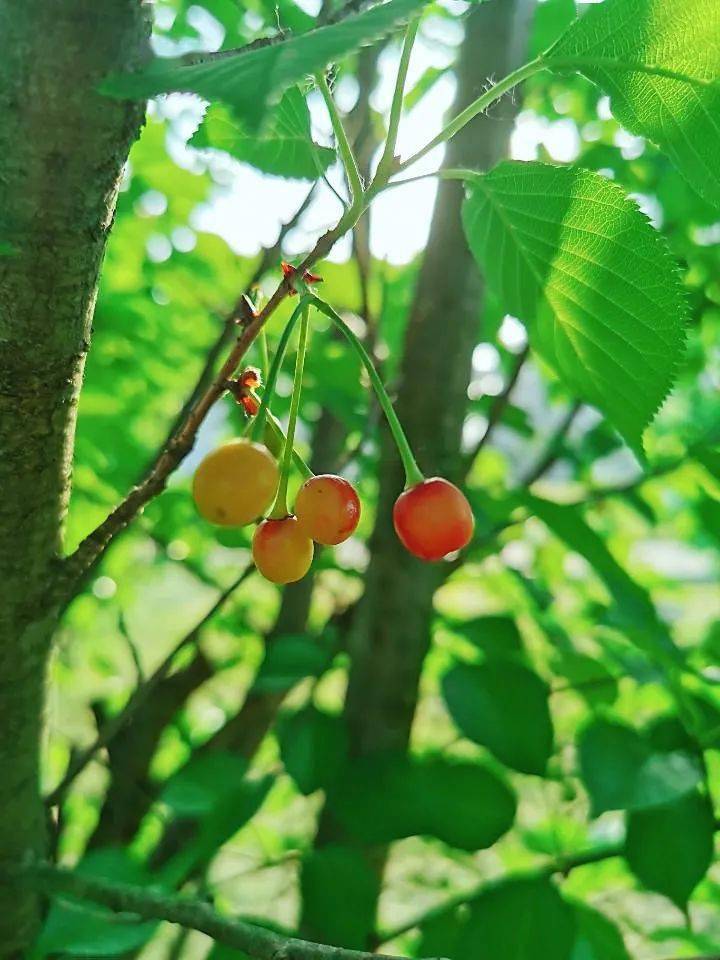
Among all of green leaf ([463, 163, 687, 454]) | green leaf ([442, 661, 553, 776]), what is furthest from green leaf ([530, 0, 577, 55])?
green leaf ([442, 661, 553, 776])

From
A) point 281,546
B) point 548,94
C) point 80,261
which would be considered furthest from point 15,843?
point 548,94

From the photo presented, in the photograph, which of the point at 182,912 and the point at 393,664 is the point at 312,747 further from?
the point at 182,912

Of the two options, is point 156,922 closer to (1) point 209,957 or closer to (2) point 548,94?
(1) point 209,957

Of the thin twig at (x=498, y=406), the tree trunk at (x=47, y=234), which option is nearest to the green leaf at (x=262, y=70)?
the tree trunk at (x=47, y=234)

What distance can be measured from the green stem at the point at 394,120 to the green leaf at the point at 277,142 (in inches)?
3.5

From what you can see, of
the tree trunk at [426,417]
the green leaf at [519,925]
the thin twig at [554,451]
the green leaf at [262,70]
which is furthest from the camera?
the thin twig at [554,451]

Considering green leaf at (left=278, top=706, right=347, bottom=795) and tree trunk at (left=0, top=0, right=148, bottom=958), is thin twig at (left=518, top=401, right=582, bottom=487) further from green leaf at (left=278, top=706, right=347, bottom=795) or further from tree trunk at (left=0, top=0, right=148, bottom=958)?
tree trunk at (left=0, top=0, right=148, bottom=958)

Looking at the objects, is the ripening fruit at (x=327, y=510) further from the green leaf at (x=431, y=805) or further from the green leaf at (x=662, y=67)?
the green leaf at (x=431, y=805)

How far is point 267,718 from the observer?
1.23m

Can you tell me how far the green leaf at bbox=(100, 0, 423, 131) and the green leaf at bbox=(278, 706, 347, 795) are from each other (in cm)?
62

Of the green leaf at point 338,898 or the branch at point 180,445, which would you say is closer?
the branch at point 180,445

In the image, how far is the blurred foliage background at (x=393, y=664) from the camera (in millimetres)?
703

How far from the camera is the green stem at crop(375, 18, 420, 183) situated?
1.26ft

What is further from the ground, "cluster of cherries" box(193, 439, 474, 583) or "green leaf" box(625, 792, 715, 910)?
"cluster of cherries" box(193, 439, 474, 583)
